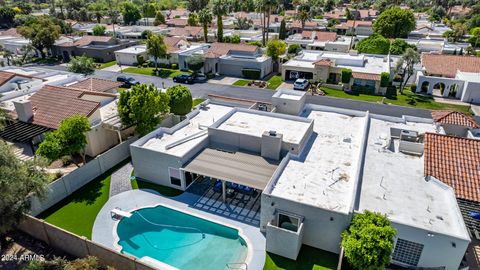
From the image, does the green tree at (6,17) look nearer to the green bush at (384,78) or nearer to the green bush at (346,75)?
the green bush at (346,75)

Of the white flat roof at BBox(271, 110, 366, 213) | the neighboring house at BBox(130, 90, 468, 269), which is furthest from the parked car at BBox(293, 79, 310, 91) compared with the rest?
the white flat roof at BBox(271, 110, 366, 213)

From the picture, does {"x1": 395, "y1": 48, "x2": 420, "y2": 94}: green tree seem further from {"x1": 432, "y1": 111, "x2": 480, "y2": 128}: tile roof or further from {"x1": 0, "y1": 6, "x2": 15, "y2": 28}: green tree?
{"x1": 0, "y1": 6, "x2": 15, "y2": 28}: green tree

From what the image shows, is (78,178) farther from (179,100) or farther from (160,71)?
(160,71)

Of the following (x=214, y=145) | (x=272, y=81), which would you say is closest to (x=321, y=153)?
(x=214, y=145)

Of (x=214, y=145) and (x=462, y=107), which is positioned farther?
(x=462, y=107)

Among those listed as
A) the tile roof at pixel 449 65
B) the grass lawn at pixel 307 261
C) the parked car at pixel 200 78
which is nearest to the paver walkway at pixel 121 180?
the grass lawn at pixel 307 261

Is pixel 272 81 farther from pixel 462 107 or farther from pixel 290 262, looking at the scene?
pixel 290 262
